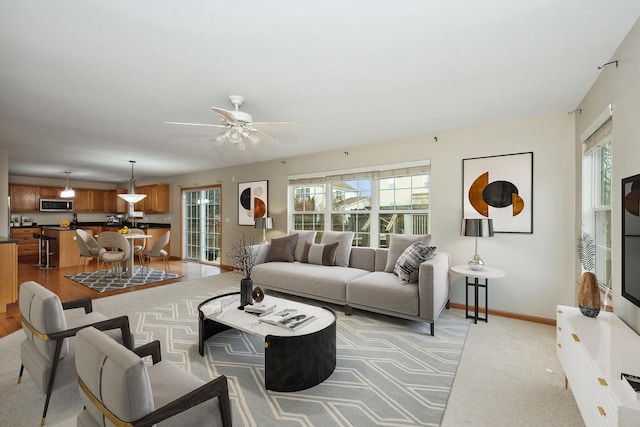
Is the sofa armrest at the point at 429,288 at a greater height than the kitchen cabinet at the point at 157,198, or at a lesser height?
lesser

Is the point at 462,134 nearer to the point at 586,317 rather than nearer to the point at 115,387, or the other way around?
the point at 586,317

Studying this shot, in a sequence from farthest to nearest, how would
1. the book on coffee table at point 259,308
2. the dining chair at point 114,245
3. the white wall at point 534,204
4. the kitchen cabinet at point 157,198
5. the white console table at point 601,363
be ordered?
the kitchen cabinet at point 157,198 → the dining chair at point 114,245 → the white wall at point 534,204 → the book on coffee table at point 259,308 → the white console table at point 601,363

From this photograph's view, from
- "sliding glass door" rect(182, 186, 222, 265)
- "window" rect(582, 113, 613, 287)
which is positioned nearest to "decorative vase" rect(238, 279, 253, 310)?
"window" rect(582, 113, 613, 287)

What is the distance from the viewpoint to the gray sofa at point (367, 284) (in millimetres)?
3068

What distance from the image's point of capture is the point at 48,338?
172 centimetres

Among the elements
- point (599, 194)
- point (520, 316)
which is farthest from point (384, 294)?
point (599, 194)

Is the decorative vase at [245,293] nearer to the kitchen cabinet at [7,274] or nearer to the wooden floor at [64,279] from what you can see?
the wooden floor at [64,279]

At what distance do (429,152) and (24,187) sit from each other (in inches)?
412

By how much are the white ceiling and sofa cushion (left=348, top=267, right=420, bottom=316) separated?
6.41 feet

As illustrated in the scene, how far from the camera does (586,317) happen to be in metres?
2.01

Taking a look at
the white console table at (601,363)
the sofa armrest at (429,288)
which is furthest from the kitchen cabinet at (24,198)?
the white console table at (601,363)

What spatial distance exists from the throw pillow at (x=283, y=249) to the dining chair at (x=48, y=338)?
2.87 m

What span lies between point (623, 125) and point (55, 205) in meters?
11.8

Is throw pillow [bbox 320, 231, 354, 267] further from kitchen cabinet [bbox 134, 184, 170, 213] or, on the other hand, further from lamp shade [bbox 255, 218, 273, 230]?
kitchen cabinet [bbox 134, 184, 170, 213]
